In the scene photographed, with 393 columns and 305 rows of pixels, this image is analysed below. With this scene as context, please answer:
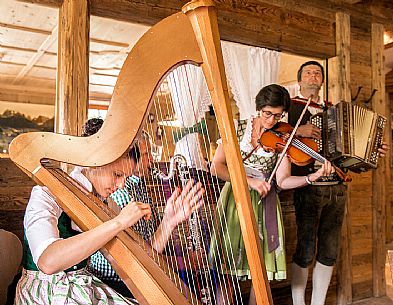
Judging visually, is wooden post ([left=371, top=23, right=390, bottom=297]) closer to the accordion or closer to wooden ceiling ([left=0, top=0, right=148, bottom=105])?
the accordion

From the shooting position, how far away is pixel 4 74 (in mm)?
3377

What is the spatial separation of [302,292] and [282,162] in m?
0.96

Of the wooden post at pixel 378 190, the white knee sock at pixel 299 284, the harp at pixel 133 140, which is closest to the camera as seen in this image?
the harp at pixel 133 140

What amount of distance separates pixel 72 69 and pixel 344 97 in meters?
2.12

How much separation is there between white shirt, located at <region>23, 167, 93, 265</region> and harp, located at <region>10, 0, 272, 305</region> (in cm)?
3

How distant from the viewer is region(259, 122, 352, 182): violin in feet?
7.54

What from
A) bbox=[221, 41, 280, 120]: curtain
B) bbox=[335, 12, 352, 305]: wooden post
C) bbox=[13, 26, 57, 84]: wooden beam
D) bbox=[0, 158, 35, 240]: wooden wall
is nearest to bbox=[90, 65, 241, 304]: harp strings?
bbox=[0, 158, 35, 240]: wooden wall

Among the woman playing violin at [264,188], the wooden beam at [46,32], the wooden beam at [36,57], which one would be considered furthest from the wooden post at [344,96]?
the wooden beam at [36,57]

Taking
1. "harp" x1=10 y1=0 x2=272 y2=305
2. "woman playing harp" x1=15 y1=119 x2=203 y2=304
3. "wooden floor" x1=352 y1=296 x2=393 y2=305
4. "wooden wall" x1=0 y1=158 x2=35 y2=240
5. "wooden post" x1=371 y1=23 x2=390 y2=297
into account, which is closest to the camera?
"harp" x1=10 y1=0 x2=272 y2=305

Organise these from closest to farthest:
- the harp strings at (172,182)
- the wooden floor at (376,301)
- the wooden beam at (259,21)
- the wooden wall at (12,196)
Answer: the harp strings at (172,182)
the wooden wall at (12,196)
the wooden beam at (259,21)
the wooden floor at (376,301)

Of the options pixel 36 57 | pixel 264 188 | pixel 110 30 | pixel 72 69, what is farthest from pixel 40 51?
pixel 264 188

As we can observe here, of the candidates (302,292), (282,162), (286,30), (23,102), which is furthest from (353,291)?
(23,102)

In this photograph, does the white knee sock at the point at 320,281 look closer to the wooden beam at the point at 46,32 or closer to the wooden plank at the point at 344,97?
the wooden plank at the point at 344,97

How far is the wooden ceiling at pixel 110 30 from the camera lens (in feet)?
8.63
